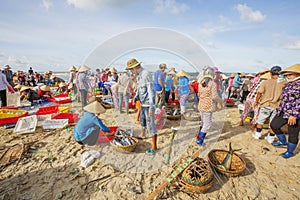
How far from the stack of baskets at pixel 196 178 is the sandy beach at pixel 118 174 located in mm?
142

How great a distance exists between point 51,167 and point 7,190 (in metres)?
0.69

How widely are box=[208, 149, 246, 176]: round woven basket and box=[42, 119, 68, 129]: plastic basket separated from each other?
4.52 meters

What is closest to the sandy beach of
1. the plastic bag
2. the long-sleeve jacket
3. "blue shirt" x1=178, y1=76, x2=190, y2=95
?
the plastic bag

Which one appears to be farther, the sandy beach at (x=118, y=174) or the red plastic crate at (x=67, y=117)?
the red plastic crate at (x=67, y=117)

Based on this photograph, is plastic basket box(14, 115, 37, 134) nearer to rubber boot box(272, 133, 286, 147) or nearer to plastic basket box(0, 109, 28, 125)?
plastic basket box(0, 109, 28, 125)

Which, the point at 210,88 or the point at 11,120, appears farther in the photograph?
the point at 11,120

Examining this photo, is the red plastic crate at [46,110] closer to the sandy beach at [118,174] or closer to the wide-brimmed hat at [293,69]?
the sandy beach at [118,174]

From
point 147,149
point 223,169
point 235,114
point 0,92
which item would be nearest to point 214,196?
point 223,169

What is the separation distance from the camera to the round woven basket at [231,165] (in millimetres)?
2750

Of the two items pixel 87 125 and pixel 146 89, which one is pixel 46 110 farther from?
pixel 146 89

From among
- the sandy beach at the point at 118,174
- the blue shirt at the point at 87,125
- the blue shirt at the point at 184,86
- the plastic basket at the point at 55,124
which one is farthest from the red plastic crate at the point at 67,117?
the blue shirt at the point at 184,86

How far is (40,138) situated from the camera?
4.13 m

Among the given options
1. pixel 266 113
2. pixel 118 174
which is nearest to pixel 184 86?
pixel 266 113

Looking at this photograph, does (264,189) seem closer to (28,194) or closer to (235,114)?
(28,194)
